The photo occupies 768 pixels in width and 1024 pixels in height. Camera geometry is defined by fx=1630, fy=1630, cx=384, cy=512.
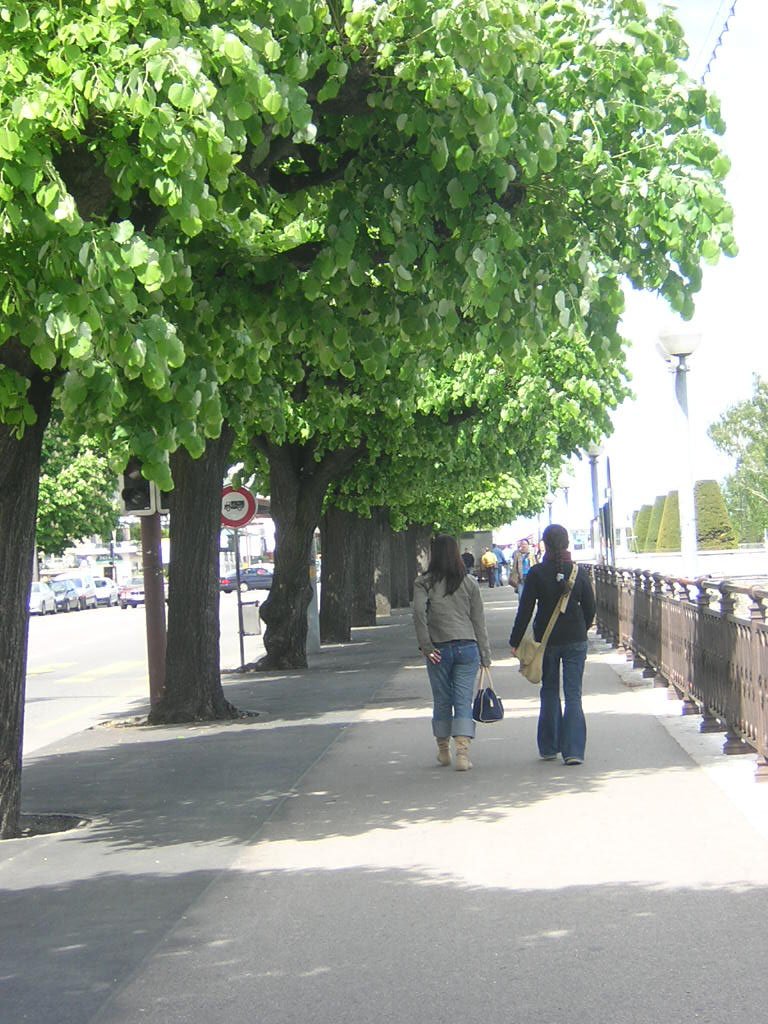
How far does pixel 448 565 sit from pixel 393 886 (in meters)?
4.35

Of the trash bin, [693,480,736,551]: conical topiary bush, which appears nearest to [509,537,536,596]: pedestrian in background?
the trash bin

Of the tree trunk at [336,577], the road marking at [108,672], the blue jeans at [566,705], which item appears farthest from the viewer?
the tree trunk at [336,577]

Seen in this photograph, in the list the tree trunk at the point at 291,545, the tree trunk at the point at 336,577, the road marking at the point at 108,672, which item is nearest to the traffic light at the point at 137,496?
the tree trunk at the point at 291,545

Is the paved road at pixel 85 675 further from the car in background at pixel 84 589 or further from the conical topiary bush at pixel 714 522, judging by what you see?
the conical topiary bush at pixel 714 522

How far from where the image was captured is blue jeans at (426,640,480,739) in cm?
1155

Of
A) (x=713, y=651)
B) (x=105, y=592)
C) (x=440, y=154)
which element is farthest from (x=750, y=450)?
(x=440, y=154)

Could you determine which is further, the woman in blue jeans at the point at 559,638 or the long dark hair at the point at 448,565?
the long dark hair at the point at 448,565

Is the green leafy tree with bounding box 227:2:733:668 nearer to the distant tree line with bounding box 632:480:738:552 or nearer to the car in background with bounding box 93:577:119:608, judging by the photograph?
the distant tree line with bounding box 632:480:738:552

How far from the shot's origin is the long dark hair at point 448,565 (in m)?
11.6

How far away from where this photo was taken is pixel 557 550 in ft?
38.3

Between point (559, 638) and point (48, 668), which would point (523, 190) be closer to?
point (559, 638)

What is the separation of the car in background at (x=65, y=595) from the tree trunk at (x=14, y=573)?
6170cm

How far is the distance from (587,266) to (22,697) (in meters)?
4.24

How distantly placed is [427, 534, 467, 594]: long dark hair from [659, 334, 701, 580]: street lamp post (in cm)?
440
